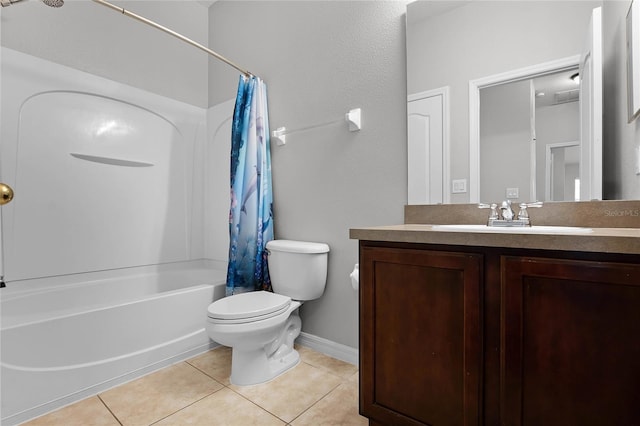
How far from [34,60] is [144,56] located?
0.74m

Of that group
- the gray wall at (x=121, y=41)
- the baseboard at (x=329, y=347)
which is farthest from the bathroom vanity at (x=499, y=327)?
the gray wall at (x=121, y=41)

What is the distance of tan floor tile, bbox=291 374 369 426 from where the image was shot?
143 centimetres

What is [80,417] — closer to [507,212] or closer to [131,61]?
[507,212]

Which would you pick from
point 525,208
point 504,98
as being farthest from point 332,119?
point 525,208

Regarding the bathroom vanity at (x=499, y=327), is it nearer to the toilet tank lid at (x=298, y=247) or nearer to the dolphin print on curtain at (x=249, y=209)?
the toilet tank lid at (x=298, y=247)

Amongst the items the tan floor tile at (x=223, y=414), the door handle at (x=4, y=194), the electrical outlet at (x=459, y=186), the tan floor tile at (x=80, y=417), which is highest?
the electrical outlet at (x=459, y=186)

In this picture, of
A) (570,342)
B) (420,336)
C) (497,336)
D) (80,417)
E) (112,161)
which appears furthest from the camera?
(112,161)

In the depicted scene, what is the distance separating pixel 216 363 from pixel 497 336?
5.43ft

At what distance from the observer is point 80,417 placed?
4.72 ft

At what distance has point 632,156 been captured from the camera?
44.3 inches

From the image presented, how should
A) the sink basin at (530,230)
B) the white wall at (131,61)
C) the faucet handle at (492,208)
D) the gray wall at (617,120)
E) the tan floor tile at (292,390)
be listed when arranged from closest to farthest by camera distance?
the sink basin at (530,230)
the gray wall at (617,120)
the faucet handle at (492,208)
the tan floor tile at (292,390)
the white wall at (131,61)

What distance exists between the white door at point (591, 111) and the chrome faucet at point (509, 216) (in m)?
0.19

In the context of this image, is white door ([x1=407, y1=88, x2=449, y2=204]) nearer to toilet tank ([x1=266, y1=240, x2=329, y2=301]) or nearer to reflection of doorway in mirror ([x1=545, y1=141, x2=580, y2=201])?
reflection of doorway in mirror ([x1=545, y1=141, x2=580, y2=201])

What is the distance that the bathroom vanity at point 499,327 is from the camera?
786mm
